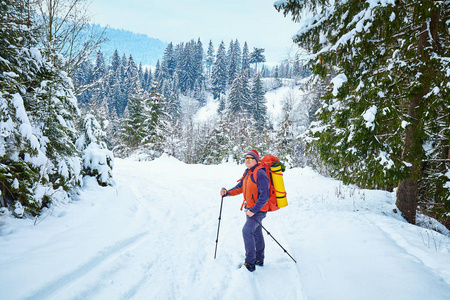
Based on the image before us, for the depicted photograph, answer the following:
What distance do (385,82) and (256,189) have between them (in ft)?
14.4

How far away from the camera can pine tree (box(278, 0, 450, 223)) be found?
15.9 ft

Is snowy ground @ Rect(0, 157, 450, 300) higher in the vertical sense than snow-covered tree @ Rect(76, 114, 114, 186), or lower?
lower

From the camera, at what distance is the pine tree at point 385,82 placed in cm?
486

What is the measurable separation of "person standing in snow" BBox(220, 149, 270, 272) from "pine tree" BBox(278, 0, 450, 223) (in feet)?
10.5

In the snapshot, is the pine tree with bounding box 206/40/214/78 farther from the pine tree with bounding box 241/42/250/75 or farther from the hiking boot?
the hiking boot

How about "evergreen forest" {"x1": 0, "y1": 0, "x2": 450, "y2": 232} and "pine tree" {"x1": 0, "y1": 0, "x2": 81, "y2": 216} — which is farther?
"evergreen forest" {"x1": 0, "y1": 0, "x2": 450, "y2": 232}

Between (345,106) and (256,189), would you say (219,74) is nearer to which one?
(345,106)

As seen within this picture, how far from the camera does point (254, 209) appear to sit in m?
3.62

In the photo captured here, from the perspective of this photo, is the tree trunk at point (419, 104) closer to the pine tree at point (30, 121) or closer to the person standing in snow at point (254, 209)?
the person standing in snow at point (254, 209)

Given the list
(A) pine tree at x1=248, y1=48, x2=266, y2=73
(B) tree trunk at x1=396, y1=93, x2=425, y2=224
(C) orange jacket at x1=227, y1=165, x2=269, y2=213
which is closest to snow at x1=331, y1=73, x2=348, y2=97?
(B) tree trunk at x1=396, y1=93, x2=425, y2=224

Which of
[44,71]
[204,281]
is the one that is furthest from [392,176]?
[44,71]

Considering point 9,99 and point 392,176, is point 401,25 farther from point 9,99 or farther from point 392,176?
point 9,99

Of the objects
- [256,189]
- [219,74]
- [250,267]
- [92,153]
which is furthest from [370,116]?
[219,74]

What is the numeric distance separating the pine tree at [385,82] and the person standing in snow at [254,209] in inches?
126
